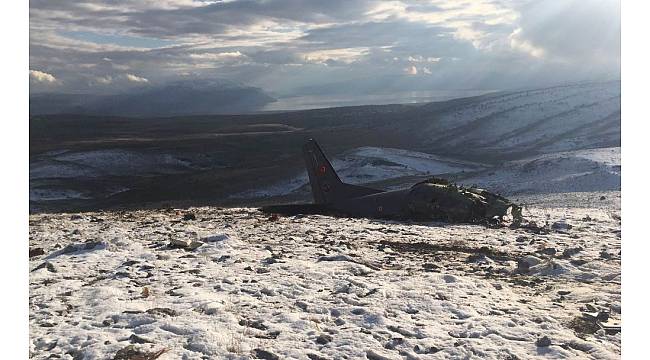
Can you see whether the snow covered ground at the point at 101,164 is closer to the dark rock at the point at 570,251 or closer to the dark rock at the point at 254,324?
the dark rock at the point at 254,324

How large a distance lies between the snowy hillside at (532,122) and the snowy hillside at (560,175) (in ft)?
110

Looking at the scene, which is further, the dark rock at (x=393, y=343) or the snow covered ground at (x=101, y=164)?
the snow covered ground at (x=101, y=164)

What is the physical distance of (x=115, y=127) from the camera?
180 meters

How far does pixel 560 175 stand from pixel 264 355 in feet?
128

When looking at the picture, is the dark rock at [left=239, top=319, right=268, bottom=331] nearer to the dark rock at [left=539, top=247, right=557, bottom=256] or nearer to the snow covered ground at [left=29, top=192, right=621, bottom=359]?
the snow covered ground at [left=29, top=192, right=621, bottom=359]

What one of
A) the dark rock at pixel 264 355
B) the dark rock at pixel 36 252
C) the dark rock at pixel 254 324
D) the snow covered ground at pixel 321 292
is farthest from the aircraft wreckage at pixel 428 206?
the dark rock at pixel 264 355

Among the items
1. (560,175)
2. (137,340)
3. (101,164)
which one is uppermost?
(101,164)

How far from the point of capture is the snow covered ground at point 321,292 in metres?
7.46

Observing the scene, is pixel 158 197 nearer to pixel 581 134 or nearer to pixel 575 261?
pixel 575 261

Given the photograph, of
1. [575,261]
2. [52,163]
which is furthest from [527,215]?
[52,163]

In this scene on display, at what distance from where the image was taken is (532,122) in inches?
3844

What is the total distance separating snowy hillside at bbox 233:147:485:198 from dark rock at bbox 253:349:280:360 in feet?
150

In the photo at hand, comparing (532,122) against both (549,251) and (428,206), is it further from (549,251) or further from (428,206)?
(549,251)

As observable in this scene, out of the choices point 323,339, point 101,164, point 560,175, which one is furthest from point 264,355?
point 101,164
